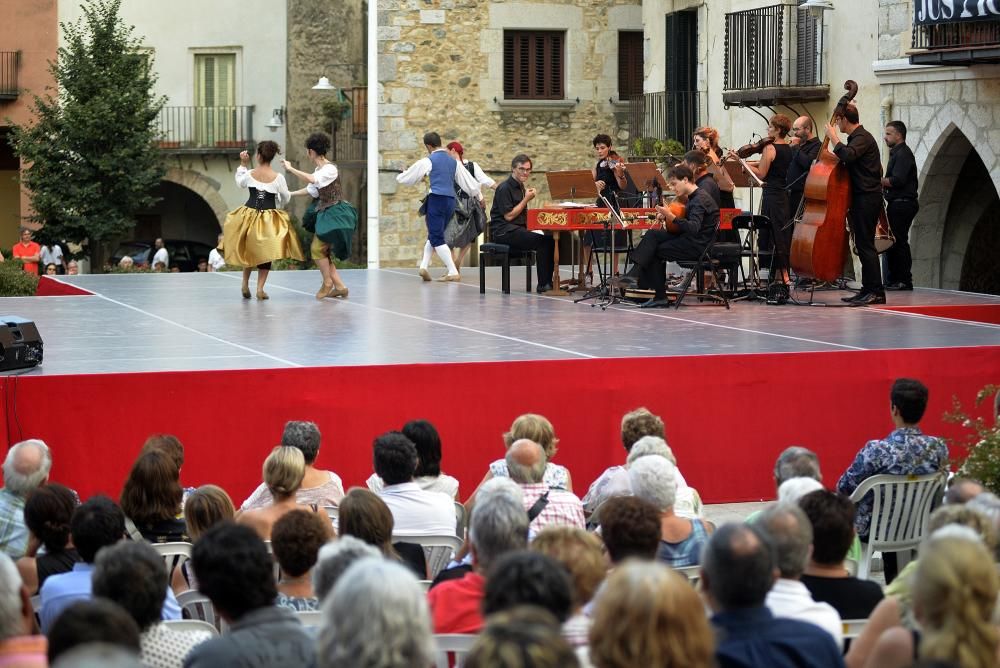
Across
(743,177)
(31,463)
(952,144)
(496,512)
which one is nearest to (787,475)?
(496,512)

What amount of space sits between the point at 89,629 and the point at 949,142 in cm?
1566

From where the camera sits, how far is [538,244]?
14.6 metres

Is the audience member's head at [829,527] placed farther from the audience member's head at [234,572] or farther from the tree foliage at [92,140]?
the tree foliage at [92,140]

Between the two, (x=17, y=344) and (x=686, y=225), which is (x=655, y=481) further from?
(x=686, y=225)

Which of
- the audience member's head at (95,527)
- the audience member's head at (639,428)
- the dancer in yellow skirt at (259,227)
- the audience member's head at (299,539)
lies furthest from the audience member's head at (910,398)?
the dancer in yellow skirt at (259,227)

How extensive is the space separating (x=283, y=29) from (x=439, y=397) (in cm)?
2674

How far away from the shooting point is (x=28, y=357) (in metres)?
8.70

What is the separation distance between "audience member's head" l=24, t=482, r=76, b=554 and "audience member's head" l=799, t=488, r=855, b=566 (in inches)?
94.5

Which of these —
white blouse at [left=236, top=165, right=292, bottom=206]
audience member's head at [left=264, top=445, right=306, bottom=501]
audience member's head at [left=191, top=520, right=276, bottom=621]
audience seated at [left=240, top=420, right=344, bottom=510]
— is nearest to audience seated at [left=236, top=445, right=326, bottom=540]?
audience member's head at [left=264, top=445, right=306, bottom=501]

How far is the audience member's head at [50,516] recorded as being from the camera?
5309 mm

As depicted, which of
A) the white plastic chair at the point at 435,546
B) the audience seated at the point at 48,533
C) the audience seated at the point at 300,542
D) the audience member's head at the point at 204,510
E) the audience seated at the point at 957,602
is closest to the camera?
the audience seated at the point at 957,602

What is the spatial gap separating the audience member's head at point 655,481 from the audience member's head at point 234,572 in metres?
1.85

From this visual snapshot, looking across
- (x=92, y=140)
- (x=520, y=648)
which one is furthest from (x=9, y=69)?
(x=520, y=648)

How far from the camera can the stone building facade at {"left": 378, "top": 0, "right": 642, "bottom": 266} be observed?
24.8 meters
